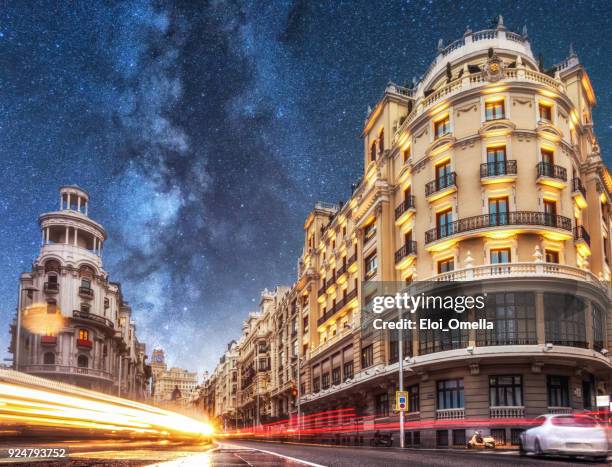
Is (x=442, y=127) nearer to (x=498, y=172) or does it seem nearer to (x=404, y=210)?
(x=498, y=172)

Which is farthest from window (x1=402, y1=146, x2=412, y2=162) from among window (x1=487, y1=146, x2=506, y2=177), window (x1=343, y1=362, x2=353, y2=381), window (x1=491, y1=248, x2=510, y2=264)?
window (x1=343, y1=362, x2=353, y2=381)

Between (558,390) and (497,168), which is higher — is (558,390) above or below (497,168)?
below

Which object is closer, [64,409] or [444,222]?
[64,409]

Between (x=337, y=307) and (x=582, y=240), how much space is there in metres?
22.8

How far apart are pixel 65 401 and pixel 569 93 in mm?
41153

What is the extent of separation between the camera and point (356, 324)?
47656 mm

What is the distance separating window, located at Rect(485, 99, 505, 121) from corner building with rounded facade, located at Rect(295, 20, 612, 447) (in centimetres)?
6

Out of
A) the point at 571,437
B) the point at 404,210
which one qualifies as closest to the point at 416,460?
the point at 571,437

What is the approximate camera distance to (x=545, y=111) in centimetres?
3800

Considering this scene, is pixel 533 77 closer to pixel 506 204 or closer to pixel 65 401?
pixel 506 204

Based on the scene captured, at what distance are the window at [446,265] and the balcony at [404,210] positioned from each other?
429cm

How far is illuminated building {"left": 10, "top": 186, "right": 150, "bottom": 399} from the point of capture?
62031 mm

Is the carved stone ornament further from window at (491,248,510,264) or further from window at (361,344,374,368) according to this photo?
window at (361,344,374,368)

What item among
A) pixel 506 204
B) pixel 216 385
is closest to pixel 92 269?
pixel 506 204
